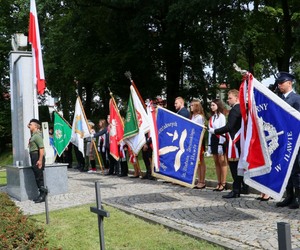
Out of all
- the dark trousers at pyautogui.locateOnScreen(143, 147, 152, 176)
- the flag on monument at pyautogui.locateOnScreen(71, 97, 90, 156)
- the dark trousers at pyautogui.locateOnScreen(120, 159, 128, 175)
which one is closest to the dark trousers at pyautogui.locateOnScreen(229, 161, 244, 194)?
the dark trousers at pyautogui.locateOnScreen(143, 147, 152, 176)

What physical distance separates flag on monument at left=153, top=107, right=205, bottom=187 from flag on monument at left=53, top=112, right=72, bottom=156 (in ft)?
24.6

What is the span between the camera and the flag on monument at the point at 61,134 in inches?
604

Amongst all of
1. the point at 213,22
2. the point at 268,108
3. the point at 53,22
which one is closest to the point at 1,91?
the point at 53,22

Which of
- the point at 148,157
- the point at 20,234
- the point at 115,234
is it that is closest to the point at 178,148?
the point at 115,234

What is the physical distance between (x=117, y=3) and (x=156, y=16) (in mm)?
2170

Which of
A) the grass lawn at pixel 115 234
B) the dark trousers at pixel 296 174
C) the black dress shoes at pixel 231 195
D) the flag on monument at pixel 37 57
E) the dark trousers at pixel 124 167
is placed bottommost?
the grass lawn at pixel 115 234

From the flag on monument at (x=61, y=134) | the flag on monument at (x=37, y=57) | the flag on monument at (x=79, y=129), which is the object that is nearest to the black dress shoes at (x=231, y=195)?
the flag on monument at (x=37, y=57)

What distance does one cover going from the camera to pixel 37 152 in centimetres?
1001

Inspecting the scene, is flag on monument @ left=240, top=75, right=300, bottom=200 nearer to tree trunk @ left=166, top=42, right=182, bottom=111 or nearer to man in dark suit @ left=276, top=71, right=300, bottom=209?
man in dark suit @ left=276, top=71, right=300, bottom=209

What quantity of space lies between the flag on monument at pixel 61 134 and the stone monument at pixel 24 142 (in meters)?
3.89

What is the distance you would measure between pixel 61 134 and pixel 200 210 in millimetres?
9352

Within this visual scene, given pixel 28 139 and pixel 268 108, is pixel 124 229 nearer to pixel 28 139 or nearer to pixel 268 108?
pixel 268 108

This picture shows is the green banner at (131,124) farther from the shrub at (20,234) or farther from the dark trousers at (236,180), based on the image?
the shrub at (20,234)

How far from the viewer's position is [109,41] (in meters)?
23.3
